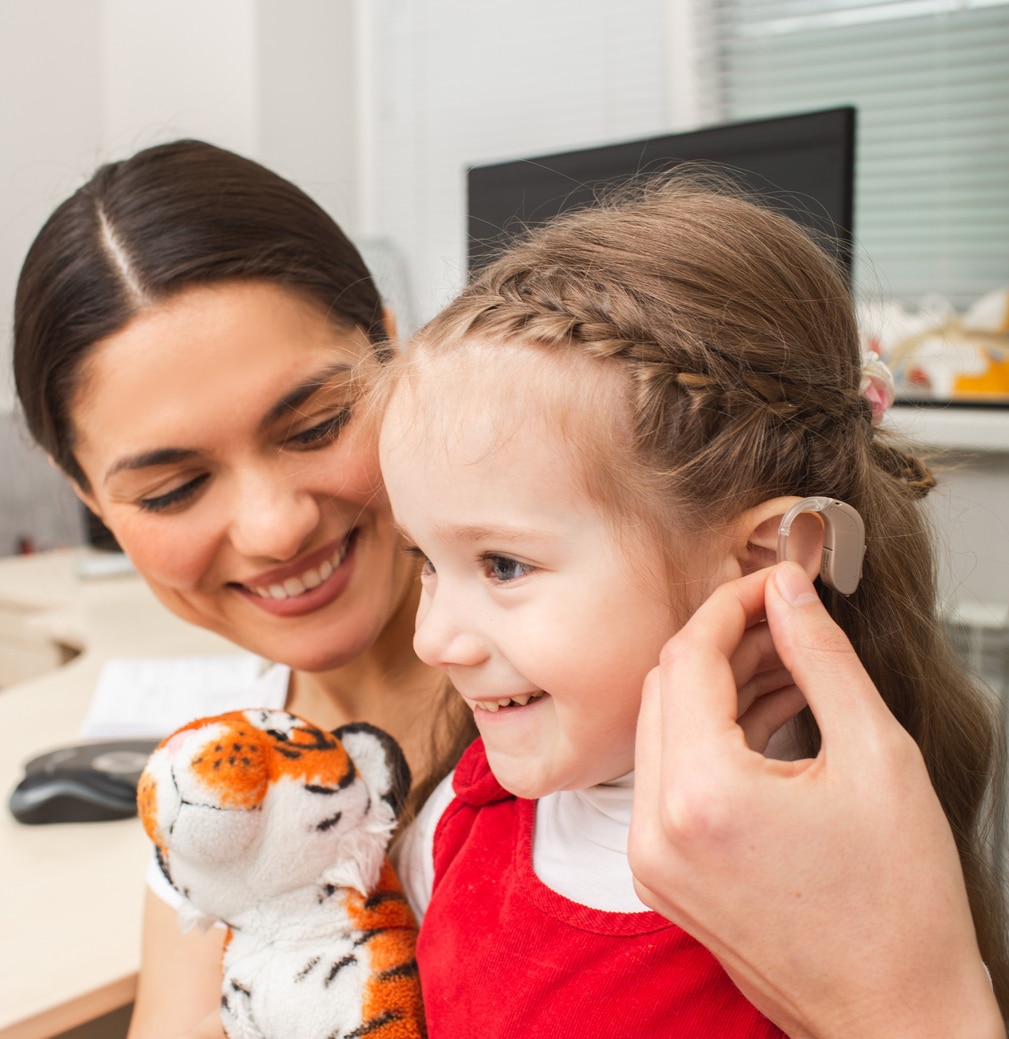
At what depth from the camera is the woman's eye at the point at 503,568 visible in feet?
2.19

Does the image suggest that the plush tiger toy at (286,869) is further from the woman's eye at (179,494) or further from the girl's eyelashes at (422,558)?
the woman's eye at (179,494)

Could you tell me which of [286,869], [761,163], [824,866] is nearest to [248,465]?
[286,869]

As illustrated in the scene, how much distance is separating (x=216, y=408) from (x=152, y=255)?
165mm

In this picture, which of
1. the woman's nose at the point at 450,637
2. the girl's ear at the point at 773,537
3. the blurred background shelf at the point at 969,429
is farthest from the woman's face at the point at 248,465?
the blurred background shelf at the point at 969,429

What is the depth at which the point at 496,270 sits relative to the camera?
748 millimetres

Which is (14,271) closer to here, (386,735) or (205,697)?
(205,697)

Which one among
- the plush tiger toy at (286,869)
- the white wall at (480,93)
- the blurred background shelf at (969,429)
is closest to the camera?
the plush tiger toy at (286,869)

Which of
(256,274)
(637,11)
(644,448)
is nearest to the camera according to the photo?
(644,448)

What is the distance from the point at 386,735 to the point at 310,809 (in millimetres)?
104

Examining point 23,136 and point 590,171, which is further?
point 23,136

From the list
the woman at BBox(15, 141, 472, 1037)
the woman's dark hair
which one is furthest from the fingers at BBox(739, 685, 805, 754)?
the woman's dark hair

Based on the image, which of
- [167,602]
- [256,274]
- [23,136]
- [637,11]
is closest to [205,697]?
[167,602]

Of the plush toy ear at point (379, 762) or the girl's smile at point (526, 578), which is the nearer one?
the girl's smile at point (526, 578)

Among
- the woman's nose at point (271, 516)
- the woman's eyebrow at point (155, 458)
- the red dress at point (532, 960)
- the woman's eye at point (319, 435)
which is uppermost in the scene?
the woman's eye at point (319, 435)
